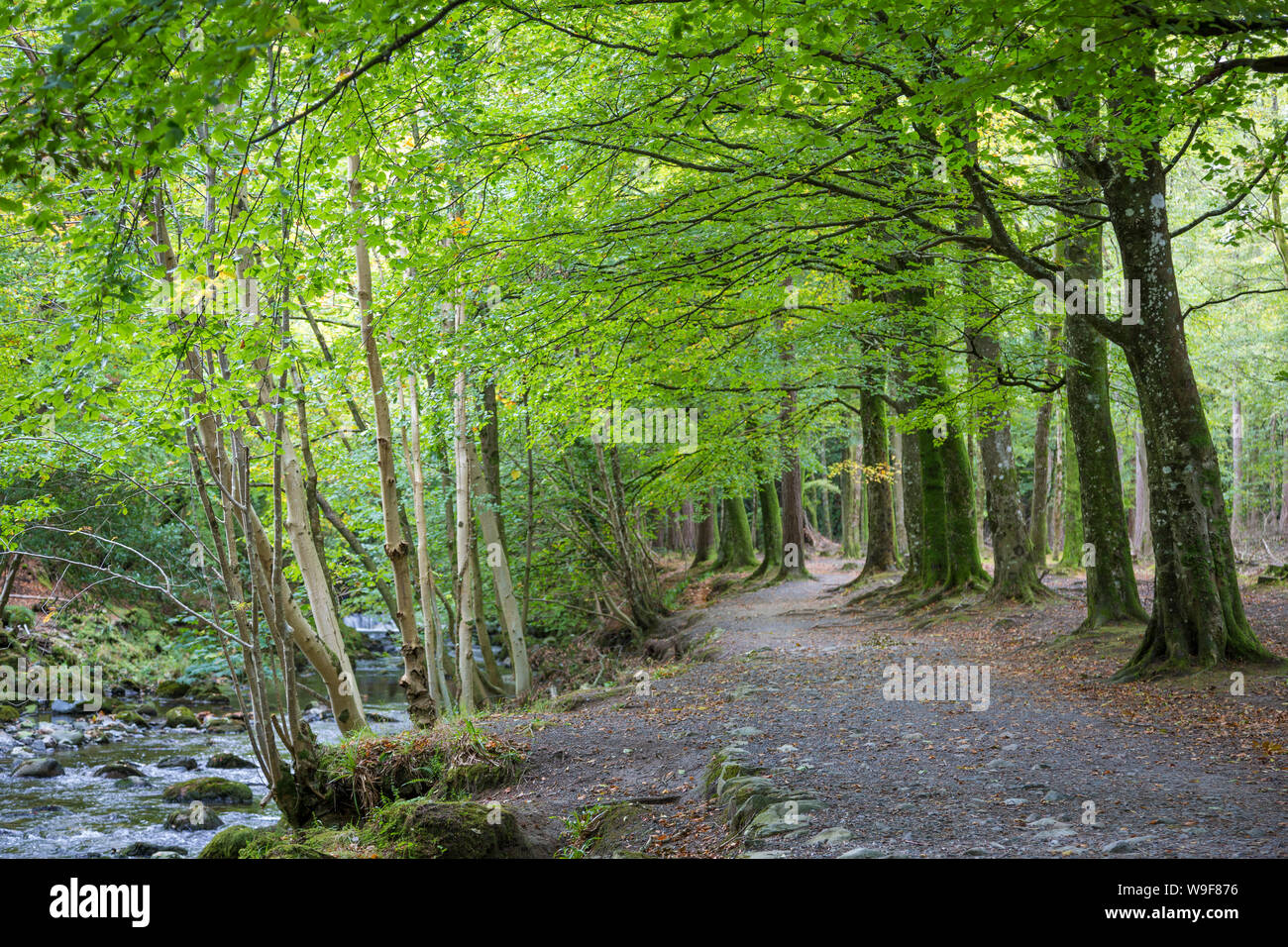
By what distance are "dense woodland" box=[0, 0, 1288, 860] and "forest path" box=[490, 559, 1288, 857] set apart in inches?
62.6

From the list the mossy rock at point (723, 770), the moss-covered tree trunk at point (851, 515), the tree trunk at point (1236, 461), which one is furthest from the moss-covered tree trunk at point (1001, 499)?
the tree trunk at point (1236, 461)

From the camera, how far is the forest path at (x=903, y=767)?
4.38 metres

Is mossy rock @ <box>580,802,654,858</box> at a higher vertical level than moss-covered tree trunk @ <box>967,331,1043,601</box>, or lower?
lower

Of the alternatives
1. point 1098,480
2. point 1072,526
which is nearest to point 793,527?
point 1072,526

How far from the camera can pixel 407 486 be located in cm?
1484

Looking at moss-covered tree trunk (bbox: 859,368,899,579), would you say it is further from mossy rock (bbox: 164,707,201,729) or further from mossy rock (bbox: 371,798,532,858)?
mossy rock (bbox: 371,798,532,858)

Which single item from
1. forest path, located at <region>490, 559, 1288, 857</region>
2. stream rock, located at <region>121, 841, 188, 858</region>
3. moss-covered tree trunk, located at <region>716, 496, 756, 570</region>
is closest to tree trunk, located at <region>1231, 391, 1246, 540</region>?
moss-covered tree trunk, located at <region>716, 496, 756, 570</region>

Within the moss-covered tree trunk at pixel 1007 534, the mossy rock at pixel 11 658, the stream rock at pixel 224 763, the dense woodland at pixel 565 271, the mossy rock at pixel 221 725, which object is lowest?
the mossy rock at pixel 221 725

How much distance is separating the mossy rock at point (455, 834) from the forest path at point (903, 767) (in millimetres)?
399

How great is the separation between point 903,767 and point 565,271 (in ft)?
16.8

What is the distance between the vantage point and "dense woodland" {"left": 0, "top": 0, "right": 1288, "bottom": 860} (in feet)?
15.3

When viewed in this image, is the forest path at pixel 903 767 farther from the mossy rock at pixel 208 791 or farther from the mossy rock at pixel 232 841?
the mossy rock at pixel 208 791

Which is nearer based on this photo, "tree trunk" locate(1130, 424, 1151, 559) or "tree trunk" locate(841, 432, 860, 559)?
"tree trunk" locate(1130, 424, 1151, 559)
